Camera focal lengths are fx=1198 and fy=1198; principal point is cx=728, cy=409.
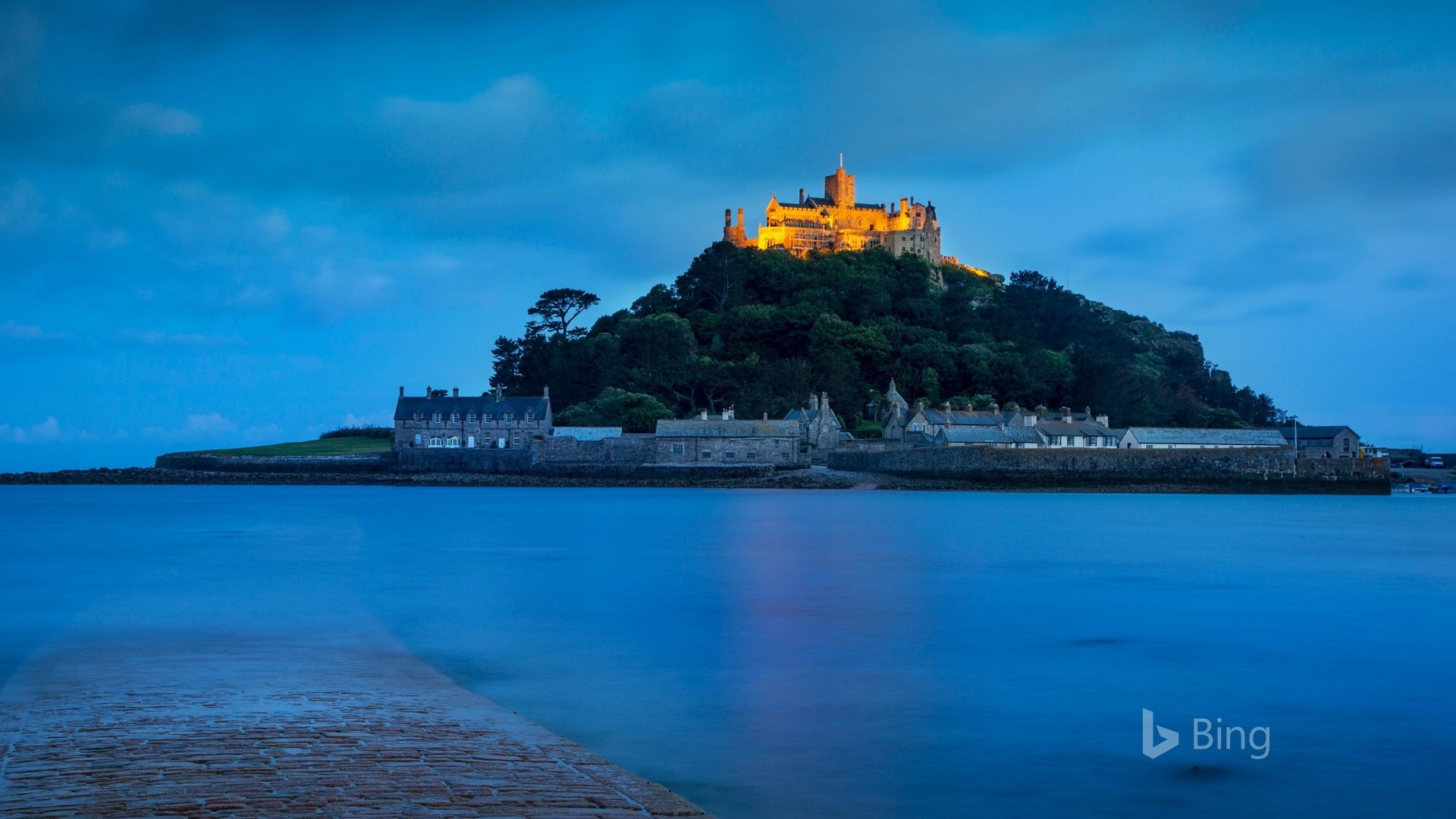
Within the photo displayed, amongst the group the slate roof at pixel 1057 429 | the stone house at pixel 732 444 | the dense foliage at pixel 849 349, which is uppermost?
the dense foliage at pixel 849 349

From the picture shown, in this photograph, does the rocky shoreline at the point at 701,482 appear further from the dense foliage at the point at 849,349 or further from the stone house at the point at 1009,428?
the dense foliage at the point at 849,349

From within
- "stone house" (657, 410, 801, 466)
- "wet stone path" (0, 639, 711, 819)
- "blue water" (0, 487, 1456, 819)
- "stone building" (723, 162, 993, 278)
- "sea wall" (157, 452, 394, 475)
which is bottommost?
"blue water" (0, 487, 1456, 819)

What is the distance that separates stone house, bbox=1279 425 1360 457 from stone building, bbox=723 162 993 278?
Result: 34063mm

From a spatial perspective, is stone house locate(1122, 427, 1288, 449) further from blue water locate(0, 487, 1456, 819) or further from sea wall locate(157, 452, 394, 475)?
sea wall locate(157, 452, 394, 475)

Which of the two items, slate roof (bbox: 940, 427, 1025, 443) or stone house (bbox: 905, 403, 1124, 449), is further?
stone house (bbox: 905, 403, 1124, 449)

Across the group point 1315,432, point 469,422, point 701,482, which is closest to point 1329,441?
point 1315,432

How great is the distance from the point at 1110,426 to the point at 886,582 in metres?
44.6

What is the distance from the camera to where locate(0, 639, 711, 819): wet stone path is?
4.69 m

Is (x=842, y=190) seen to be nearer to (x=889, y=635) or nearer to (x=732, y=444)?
(x=732, y=444)

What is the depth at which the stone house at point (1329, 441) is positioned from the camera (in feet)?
202

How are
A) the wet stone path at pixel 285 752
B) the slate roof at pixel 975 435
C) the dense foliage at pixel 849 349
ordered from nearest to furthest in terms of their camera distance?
the wet stone path at pixel 285 752, the slate roof at pixel 975 435, the dense foliage at pixel 849 349

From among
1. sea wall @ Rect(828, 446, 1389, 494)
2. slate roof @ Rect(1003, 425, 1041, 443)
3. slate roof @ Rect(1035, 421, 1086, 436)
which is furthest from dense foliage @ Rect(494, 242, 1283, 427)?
sea wall @ Rect(828, 446, 1389, 494)

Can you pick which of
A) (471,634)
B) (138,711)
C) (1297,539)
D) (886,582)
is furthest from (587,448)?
(138,711)

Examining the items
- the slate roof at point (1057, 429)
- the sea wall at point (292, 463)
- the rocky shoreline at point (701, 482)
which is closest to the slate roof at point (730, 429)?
the rocky shoreline at point (701, 482)
